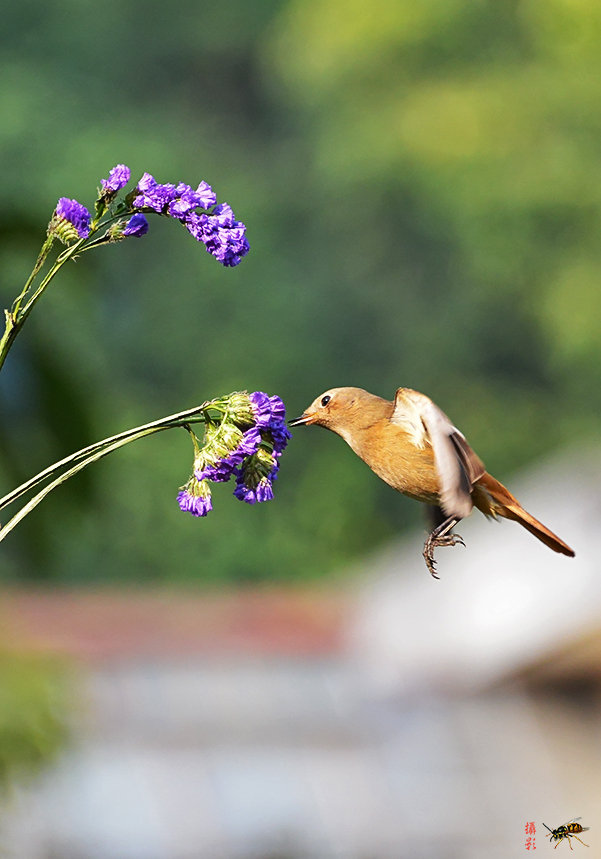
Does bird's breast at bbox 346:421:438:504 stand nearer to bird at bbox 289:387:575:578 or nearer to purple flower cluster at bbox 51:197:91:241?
bird at bbox 289:387:575:578

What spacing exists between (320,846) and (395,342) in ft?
39.2

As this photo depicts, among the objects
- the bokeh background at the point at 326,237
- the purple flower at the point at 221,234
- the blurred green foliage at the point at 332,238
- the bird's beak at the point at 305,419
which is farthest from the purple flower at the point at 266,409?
the blurred green foliage at the point at 332,238

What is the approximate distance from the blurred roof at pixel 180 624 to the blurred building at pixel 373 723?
36 millimetres

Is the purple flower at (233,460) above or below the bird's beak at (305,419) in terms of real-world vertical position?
below

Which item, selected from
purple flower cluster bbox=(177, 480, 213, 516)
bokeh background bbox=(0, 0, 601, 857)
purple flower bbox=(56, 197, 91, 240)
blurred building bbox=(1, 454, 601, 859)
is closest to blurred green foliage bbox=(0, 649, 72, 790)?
purple flower cluster bbox=(177, 480, 213, 516)

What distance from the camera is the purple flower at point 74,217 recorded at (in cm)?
108

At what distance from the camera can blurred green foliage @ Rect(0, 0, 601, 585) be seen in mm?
17531

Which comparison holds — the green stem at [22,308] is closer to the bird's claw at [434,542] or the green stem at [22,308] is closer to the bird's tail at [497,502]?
the bird's claw at [434,542]

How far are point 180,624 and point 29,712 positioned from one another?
23.8 feet

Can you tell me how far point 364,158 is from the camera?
20.5 m

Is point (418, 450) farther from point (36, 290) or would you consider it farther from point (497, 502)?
point (36, 290)

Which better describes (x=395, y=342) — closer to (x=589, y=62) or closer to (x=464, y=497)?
(x=589, y=62)

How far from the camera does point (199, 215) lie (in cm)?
116

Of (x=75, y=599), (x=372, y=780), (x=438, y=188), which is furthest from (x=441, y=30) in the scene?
(x=372, y=780)
